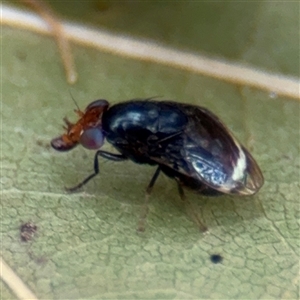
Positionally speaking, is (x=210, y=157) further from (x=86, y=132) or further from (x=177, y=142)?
(x=86, y=132)

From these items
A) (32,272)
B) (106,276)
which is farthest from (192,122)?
(32,272)

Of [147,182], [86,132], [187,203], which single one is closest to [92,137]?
[86,132]

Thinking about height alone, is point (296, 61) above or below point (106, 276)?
above

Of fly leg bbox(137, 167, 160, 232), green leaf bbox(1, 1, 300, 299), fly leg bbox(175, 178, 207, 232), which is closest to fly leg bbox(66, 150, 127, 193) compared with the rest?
green leaf bbox(1, 1, 300, 299)

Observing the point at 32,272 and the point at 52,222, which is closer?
the point at 32,272

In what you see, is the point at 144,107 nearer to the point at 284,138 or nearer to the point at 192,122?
the point at 192,122

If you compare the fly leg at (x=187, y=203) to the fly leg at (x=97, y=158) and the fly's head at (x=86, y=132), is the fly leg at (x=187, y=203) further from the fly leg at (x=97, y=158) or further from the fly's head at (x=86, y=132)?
the fly's head at (x=86, y=132)
